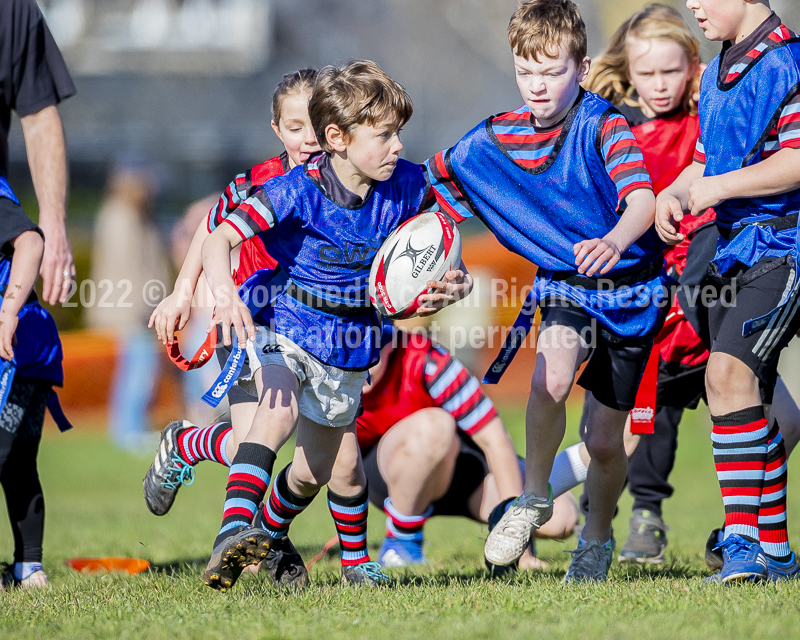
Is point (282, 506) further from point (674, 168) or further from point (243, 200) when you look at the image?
point (674, 168)

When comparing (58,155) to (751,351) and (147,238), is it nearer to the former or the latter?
(751,351)

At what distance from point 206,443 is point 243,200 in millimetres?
1210

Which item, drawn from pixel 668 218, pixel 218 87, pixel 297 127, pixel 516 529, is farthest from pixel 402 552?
pixel 218 87

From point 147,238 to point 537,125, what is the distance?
8.92 metres

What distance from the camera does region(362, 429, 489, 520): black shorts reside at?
16.6 ft

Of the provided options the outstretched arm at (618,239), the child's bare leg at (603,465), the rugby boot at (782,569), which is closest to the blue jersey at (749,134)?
the outstretched arm at (618,239)

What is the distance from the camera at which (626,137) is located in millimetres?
3625

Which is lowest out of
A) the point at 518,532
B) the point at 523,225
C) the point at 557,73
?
the point at 518,532

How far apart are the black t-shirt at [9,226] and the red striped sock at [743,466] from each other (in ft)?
9.37

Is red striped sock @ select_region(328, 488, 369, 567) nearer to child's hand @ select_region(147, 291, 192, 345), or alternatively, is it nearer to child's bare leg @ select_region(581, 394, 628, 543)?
child's bare leg @ select_region(581, 394, 628, 543)

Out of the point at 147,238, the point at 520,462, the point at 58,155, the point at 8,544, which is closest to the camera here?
the point at 58,155

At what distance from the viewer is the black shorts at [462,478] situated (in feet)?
16.6

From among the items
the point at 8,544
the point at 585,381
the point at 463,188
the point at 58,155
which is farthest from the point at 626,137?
the point at 8,544

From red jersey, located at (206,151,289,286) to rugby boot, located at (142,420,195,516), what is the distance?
0.91 metres
